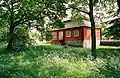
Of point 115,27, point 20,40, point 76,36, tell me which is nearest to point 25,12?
point 20,40

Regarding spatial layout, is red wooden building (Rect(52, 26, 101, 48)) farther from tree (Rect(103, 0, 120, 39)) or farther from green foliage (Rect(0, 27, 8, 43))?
green foliage (Rect(0, 27, 8, 43))

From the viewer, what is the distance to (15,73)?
1154cm

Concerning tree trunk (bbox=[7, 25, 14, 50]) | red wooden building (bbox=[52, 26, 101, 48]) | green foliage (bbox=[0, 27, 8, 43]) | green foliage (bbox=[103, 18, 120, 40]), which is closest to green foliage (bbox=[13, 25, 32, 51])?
tree trunk (bbox=[7, 25, 14, 50])

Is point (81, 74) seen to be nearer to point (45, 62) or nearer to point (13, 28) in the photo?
point (45, 62)

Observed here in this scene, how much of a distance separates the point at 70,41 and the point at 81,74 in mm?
35870

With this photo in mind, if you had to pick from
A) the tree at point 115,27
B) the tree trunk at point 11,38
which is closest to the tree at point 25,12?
the tree trunk at point 11,38

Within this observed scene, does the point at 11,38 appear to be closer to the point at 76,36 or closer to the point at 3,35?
the point at 3,35

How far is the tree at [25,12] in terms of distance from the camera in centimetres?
2477

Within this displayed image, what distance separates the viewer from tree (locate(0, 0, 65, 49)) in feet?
81.3

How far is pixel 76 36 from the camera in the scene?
150 feet

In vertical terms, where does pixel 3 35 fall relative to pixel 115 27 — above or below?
below

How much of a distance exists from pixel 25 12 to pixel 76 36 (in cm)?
2110

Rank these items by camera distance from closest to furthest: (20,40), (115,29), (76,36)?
(20,40) < (115,29) < (76,36)

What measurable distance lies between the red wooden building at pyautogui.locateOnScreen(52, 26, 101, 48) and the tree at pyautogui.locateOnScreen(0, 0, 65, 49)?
56.3ft
